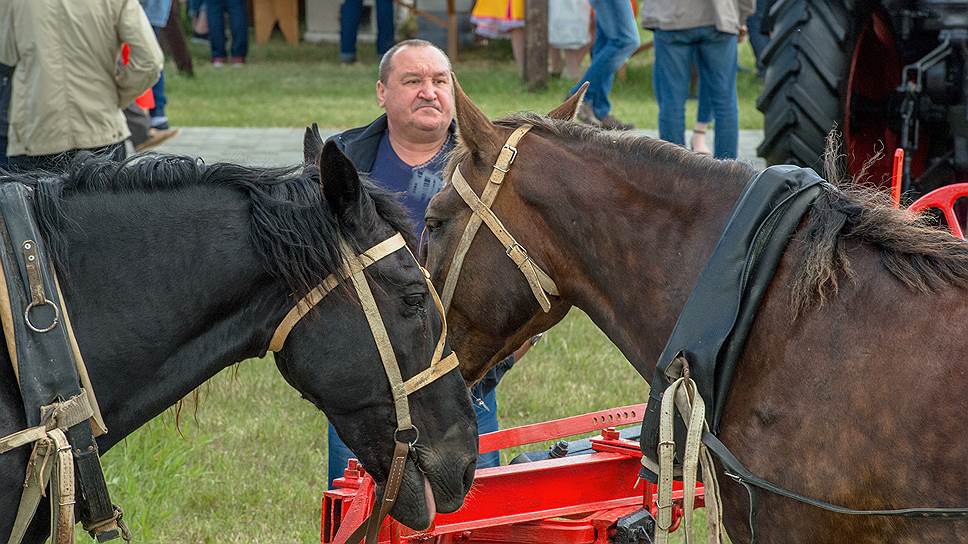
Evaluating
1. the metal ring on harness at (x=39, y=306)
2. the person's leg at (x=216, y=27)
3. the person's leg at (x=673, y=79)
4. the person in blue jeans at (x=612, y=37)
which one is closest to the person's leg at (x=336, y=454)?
the metal ring on harness at (x=39, y=306)

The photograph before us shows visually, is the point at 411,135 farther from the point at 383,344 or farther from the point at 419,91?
the point at 383,344

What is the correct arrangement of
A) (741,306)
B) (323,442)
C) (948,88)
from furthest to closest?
(948,88) → (323,442) → (741,306)

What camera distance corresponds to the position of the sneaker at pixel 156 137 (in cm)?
1094

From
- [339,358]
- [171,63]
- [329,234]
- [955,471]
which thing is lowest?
[171,63]

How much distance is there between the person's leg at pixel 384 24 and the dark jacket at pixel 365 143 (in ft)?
Answer: 47.5

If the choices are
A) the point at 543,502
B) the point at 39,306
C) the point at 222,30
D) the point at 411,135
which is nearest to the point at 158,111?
the point at 222,30

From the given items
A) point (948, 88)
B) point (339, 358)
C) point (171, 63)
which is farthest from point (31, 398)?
point (171, 63)

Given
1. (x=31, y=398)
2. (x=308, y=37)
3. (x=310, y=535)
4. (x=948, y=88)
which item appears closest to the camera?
(x=31, y=398)

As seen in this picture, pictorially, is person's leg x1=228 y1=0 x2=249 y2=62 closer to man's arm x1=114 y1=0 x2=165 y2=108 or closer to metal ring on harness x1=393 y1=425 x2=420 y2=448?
man's arm x1=114 y1=0 x2=165 y2=108

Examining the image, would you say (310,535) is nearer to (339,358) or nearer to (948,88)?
(339,358)

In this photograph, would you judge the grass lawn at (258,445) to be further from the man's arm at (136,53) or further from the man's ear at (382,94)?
the man's arm at (136,53)

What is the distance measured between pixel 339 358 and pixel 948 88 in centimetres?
413

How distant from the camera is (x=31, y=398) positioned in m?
2.25

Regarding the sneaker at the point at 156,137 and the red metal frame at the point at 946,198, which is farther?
the sneaker at the point at 156,137
